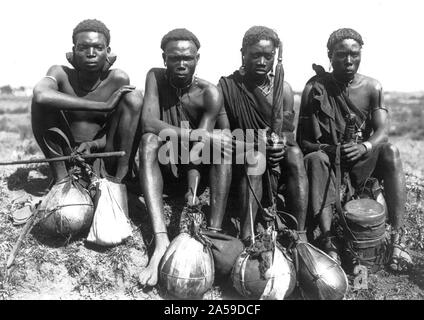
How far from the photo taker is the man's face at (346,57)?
175 inches

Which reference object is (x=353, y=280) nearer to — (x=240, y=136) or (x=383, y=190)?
(x=383, y=190)

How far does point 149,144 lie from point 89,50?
1.17m

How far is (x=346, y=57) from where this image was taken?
4484mm

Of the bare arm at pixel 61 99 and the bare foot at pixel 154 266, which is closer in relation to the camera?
the bare foot at pixel 154 266

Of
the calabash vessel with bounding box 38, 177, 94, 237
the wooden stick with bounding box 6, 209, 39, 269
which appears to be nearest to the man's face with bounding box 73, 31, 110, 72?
the calabash vessel with bounding box 38, 177, 94, 237

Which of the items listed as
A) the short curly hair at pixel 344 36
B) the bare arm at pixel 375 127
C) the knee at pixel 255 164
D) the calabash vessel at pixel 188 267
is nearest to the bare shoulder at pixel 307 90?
the short curly hair at pixel 344 36

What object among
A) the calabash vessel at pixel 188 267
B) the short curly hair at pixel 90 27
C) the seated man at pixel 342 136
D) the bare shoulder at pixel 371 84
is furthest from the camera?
the bare shoulder at pixel 371 84

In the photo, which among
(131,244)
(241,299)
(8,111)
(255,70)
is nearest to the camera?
(241,299)

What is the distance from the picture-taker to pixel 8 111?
2492cm

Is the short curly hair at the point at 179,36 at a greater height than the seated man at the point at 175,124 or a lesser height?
greater

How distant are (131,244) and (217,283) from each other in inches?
33.8

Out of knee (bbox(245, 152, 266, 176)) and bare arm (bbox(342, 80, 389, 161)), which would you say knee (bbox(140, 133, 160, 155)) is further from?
bare arm (bbox(342, 80, 389, 161))

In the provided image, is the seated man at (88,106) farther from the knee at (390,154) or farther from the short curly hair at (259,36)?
the knee at (390,154)

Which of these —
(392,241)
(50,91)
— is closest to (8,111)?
(50,91)
